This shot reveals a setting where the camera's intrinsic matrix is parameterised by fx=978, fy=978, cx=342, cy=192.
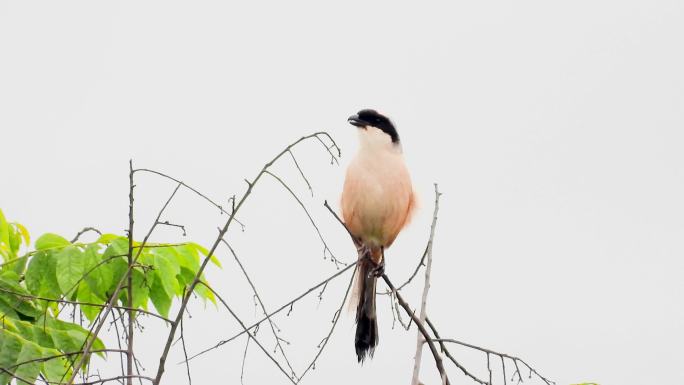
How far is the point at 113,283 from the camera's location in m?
3.30

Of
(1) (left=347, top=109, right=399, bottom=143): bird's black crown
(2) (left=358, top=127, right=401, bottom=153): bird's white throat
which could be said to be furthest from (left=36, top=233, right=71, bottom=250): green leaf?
(1) (left=347, top=109, right=399, bottom=143): bird's black crown

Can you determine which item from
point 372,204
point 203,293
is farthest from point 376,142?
point 203,293

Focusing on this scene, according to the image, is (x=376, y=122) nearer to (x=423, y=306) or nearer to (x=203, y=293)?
(x=203, y=293)

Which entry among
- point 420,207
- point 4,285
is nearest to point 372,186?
point 420,207

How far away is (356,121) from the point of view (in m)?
4.75

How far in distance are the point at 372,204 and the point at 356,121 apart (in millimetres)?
521

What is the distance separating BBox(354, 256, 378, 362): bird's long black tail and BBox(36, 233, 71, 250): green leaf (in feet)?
4.36

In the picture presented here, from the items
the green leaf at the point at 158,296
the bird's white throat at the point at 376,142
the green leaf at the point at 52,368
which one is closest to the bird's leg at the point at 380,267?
the bird's white throat at the point at 376,142

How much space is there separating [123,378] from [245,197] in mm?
442

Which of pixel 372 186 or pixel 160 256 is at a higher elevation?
pixel 372 186

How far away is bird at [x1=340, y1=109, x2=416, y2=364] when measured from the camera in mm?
4402

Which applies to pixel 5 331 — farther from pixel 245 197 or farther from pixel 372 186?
pixel 372 186

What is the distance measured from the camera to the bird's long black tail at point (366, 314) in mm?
4324

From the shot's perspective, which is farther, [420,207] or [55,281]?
[420,207]
